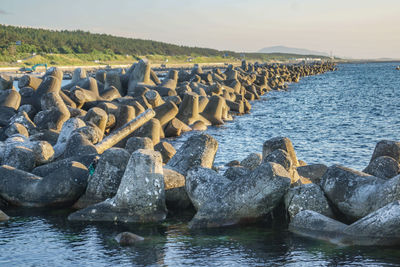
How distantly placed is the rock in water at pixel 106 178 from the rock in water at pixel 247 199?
6.05 feet

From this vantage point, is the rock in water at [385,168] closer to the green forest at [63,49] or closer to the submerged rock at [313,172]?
the submerged rock at [313,172]

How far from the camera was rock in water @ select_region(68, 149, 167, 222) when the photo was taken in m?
8.74

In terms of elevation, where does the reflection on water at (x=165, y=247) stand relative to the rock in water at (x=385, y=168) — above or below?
below

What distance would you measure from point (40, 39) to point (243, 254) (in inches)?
5242

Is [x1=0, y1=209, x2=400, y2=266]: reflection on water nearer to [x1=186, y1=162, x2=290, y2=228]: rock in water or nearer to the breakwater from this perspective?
[x1=186, y1=162, x2=290, y2=228]: rock in water

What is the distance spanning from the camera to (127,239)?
7590mm

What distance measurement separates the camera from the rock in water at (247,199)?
8250 millimetres

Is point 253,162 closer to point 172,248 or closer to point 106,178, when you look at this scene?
point 106,178

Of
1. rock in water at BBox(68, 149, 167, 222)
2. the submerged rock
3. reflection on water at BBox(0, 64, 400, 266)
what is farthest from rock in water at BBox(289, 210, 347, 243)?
the submerged rock

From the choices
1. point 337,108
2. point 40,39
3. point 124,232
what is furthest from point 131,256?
point 40,39

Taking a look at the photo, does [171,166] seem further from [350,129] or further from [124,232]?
[350,129]

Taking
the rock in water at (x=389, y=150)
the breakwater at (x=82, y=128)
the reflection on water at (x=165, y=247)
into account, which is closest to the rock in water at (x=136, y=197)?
the breakwater at (x=82, y=128)

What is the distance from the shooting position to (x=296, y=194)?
8.37 m

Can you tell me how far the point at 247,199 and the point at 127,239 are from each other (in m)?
1.99
